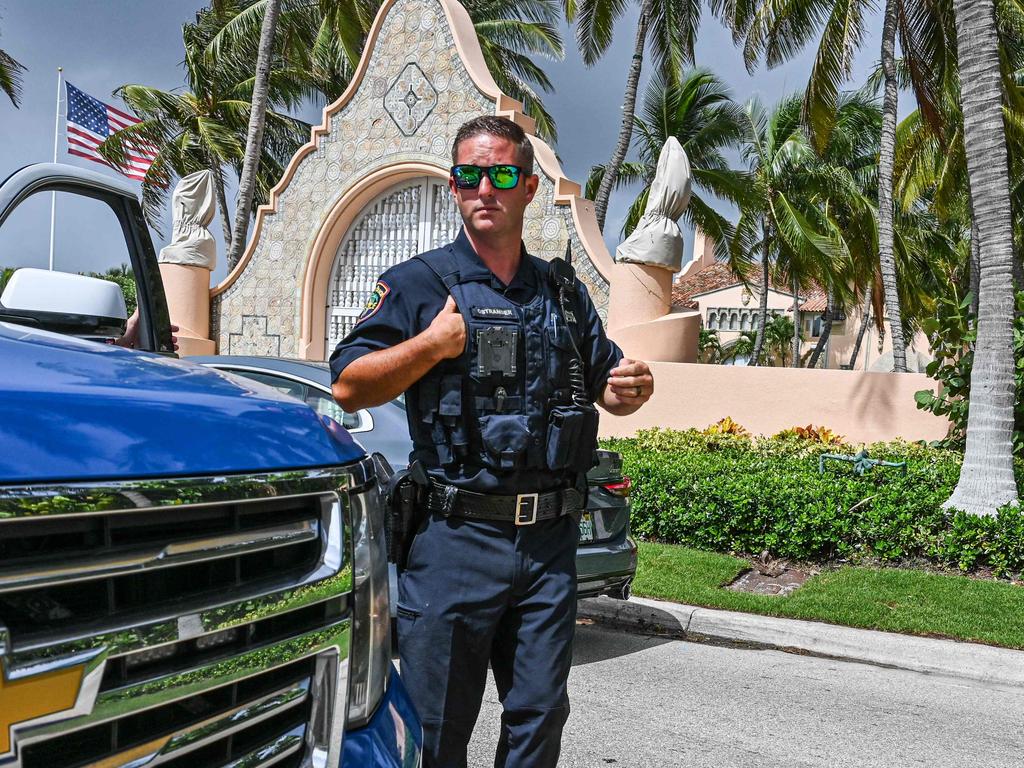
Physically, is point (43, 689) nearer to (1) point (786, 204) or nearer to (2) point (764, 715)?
(2) point (764, 715)

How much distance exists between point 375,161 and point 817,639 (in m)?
10.9

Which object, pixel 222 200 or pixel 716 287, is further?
pixel 716 287

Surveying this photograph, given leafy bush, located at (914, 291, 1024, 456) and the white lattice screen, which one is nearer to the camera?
leafy bush, located at (914, 291, 1024, 456)

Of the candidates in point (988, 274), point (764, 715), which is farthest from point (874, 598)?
point (988, 274)

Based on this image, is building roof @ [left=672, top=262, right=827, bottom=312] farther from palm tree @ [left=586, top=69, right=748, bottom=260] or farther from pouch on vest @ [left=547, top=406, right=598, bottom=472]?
pouch on vest @ [left=547, top=406, right=598, bottom=472]

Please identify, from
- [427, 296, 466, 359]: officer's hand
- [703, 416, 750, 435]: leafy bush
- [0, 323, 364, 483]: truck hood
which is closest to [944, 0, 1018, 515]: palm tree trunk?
[703, 416, 750, 435]: leafy bush

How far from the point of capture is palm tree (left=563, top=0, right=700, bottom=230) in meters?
18.5

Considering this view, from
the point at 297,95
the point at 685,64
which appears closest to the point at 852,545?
the point at 685,64

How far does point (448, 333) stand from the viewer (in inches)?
95.1

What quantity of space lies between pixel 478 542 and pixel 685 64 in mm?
19901

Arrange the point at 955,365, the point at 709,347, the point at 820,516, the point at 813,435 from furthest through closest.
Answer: the point at 709,347
the point at 813,435
the point at 955,365
the point at 820,516

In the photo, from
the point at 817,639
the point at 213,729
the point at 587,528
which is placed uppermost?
the point at 213,729

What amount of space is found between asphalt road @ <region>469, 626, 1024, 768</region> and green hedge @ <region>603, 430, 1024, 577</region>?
182cm

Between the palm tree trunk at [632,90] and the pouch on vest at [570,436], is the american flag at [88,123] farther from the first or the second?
the pouch on vest at [570,436]
